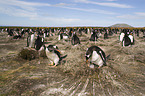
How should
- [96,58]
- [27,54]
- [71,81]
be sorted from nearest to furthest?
[71,81] → [96,58] → [27,54]

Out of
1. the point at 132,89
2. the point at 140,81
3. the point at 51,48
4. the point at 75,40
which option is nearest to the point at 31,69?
the point at 51,48

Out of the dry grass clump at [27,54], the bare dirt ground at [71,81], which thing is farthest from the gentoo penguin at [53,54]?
the dry grass clump at [27,54]

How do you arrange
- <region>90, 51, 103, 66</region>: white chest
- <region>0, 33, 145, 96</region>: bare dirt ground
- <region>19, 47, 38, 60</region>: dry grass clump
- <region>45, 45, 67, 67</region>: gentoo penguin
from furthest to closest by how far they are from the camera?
<region>19, 47, 38, 60</region>: dry grass clump, <region>45, 45, 67, 67</region>: gentoo penguin, <region>90, 51, 103, 66</region>: white chest, <region>0, 33, 145, 96</region>: bare dirt ground

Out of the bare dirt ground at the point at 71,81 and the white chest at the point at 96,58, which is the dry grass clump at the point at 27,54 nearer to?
the bare dirt ground at the point at 71,81

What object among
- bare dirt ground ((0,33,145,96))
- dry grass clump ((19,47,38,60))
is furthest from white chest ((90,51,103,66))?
dry grass clump ((19,47,38,60))

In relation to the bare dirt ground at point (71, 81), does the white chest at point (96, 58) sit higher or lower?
higher

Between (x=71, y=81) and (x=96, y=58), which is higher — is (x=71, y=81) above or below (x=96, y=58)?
below

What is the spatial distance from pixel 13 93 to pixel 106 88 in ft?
12.0

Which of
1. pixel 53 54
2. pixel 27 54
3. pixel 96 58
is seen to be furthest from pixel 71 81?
pixel 27 54

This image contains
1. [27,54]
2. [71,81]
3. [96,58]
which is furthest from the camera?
[27,54]

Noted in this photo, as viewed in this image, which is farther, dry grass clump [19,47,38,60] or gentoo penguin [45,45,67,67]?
dry grass clump [19,47,38,60]

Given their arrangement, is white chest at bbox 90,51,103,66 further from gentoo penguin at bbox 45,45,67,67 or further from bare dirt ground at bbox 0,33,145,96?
gentoo penguin at bbox 45,45,67,67

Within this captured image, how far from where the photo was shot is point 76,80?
17.0 feet

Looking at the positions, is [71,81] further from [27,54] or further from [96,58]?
[27,54]
